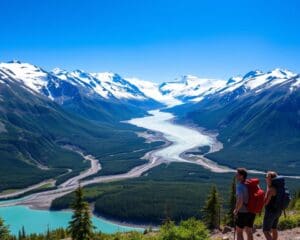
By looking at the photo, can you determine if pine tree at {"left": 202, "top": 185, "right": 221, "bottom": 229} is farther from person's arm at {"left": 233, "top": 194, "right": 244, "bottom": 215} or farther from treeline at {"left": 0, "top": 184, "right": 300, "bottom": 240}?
person's arm at {"left": 233, "top": 194, "right": 244, "bottom": 215}

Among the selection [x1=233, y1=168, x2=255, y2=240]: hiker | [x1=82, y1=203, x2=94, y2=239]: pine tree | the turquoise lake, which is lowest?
the turquoise lake

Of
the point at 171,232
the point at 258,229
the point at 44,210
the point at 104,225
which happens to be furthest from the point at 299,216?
the point at 44,210

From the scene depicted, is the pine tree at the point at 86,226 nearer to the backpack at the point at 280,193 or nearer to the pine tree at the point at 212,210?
the pine tree at the point at 212,210


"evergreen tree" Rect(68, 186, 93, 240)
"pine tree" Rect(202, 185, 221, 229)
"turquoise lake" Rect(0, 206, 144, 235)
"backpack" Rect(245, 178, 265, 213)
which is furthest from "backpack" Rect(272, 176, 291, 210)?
"turquoise lake" Rect(0, 206, 144, 235)

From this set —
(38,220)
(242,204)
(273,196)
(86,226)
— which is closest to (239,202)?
(242,204)

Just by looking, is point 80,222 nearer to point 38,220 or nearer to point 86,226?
point 86,226

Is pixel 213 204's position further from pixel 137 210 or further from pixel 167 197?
pixel 167 197
